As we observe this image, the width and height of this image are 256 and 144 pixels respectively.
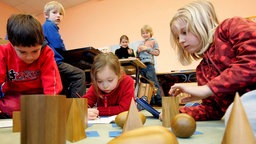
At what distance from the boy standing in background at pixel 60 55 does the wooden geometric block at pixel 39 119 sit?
147cm

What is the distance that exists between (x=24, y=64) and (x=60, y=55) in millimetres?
642

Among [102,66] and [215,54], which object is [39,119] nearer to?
[215,54]

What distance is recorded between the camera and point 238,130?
289 mm

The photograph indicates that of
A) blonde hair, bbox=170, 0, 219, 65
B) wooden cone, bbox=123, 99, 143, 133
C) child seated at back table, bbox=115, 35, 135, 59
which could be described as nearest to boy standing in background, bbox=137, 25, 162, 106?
child seated at back table, bbox=115, 35, 135, 59

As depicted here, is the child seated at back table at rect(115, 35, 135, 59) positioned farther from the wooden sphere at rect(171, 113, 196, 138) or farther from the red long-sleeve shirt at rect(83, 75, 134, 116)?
the wooden sphere at rect(171, 113, 196, 138)

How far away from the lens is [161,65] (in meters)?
3.60

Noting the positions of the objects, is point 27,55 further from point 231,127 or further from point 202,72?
point 231,127

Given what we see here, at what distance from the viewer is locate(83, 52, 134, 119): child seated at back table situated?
1.15 metres

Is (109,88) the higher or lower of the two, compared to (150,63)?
lower

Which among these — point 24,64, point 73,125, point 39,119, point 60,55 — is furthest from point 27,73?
point 39,119

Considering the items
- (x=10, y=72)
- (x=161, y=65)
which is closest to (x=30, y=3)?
(x=161, y=65)

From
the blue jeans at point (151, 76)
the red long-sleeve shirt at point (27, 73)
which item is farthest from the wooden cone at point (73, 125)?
the blue jeans at point (151, 76)

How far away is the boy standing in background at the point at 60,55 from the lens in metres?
1.69

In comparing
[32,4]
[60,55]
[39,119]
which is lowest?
[39,119]
